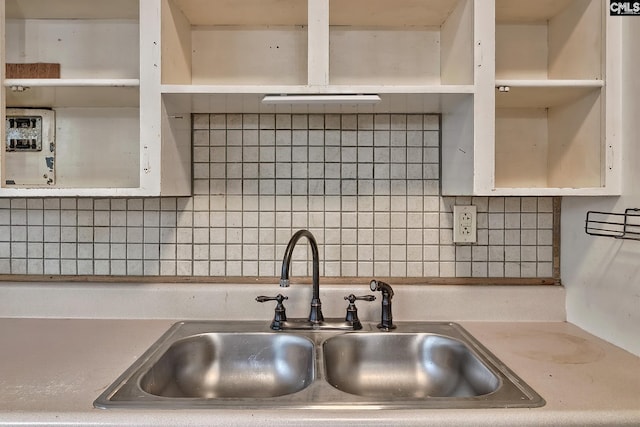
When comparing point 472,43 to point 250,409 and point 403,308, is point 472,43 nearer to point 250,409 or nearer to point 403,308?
point 403,308

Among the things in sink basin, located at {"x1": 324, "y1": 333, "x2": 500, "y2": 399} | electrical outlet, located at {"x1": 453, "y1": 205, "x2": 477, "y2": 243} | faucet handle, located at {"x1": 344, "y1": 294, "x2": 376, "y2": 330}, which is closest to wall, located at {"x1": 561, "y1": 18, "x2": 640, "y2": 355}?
electrical outlet, located at {"x1": 453, "y1": 205, "x2": 477, "y2": 243}

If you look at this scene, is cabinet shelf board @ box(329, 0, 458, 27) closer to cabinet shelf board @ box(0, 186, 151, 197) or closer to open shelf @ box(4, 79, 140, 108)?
open shelf @ box(4, 79, 140, 108)

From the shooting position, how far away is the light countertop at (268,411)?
82 cm

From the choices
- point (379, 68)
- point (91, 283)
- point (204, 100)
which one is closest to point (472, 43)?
point (379, 68)

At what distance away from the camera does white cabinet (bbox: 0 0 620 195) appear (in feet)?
3.82

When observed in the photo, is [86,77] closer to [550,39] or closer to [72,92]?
[72,92]

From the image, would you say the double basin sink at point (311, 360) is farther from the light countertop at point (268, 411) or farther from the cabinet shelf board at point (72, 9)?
the cabinet shelf board at point (72, 9)

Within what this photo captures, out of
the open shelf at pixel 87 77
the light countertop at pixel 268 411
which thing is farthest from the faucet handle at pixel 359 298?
the open shelf at pixel 87 77

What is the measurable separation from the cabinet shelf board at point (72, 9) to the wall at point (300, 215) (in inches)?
15.1

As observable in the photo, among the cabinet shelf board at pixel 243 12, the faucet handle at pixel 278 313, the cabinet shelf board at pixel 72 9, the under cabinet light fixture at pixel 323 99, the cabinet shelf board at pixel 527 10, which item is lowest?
the faucet handle at pixel 278 313

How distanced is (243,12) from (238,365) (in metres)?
1.04

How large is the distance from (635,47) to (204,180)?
1.27 meters

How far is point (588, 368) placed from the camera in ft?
3.41

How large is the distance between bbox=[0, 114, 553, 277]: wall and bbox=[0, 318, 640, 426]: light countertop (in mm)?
222
